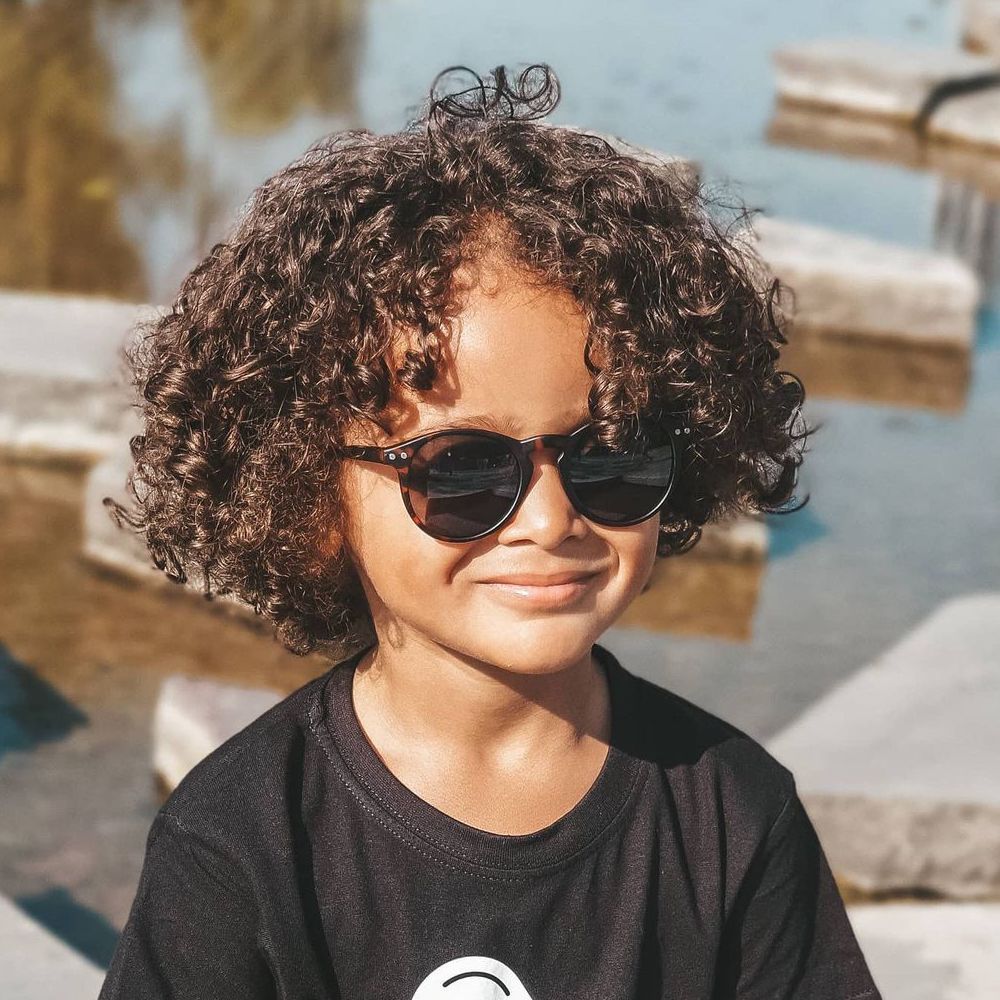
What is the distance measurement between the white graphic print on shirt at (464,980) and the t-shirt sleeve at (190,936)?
15 cm

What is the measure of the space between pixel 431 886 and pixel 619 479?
39cm

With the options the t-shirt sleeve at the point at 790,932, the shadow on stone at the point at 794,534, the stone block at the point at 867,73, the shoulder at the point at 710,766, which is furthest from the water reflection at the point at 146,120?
the t-shirt sleeve at the point at 790,932

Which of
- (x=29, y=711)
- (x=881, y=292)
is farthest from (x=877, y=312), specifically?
(x=29, y=711)

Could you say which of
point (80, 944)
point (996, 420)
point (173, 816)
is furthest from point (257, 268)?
point (996, 420)

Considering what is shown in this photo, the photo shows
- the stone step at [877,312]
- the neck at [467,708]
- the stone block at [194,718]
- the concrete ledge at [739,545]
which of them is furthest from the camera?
the stone step at [877,312]

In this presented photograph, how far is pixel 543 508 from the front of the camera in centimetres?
144

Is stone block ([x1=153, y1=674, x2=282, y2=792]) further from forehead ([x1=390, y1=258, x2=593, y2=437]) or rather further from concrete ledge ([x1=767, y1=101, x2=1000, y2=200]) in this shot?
concrete ledge ([x1=767, y1=101, x2=1000, y2=200])

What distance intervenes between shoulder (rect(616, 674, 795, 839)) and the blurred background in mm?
541

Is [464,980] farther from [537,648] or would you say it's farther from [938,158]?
[938,158]

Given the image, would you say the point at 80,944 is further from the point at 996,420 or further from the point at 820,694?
the point at 996,420

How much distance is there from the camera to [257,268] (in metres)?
1.56

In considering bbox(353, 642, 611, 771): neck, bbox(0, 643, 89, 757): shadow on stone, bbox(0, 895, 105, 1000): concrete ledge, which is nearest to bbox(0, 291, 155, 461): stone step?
bbox(0, 643, 89, 757): shadow on stone

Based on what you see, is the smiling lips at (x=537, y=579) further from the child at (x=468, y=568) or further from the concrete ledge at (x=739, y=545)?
the concrete ledge at (x=739, y=545)

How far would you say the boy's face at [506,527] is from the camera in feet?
4.67
